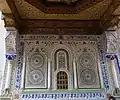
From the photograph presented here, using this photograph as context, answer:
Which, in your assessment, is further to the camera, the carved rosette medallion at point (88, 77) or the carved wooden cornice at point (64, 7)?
the carved rosette medallion at point (88, 77)

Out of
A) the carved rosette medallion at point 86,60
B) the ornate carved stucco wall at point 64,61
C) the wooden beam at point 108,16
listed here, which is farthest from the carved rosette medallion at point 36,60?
the wooden beam at point 108,16

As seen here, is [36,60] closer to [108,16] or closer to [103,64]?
[103,64]

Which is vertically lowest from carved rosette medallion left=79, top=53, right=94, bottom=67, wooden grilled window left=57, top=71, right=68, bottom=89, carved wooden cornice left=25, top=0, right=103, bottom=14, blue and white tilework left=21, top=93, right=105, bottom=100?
blue and white tilework left=21, top=93, right=105, bottom=100

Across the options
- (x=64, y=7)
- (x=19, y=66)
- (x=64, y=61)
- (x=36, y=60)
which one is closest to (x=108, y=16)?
(x=64, y=7)

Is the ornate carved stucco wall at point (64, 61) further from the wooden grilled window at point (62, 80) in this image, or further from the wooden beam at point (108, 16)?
the wooden beam at point (108, 16)

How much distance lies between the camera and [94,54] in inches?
146

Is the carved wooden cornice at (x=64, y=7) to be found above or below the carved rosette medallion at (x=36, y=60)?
above

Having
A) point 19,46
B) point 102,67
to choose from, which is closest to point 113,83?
point 102,67

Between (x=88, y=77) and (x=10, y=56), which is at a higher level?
(x=10, y=56)

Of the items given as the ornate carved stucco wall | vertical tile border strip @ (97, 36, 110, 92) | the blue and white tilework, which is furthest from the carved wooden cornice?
the blue and white tilework

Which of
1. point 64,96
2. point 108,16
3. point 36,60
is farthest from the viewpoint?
point 36,60

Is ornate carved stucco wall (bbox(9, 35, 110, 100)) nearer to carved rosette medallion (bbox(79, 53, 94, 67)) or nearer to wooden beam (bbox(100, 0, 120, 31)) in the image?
carved rosette medallion (bbox(79, 53, 94, 67))

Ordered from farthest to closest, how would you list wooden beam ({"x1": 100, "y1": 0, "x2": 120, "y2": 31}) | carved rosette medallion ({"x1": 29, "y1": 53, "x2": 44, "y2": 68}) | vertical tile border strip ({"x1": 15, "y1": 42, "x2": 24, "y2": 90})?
carved rosette medallion ({"x1": 29, "y1": 53, "x2": 44, "y2": 68}) < vertical tile border strip ({"x1": 15, "y1": 42, "x2": 24, "y2": 90}) < wooden beam ({"x1": 100, "y1": 0, "x2": 120, "y2": 31})

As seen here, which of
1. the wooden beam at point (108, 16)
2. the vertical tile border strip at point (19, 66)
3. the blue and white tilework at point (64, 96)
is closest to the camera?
the wooden beam at point (108, 16)
